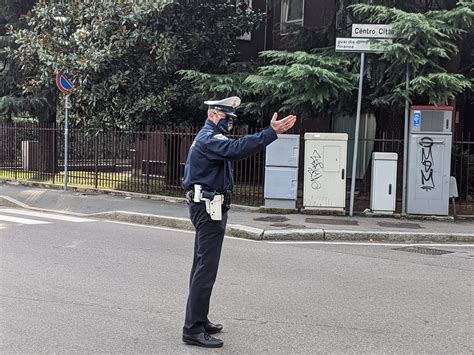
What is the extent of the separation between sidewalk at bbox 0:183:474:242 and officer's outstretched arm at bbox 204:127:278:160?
17.3 ft

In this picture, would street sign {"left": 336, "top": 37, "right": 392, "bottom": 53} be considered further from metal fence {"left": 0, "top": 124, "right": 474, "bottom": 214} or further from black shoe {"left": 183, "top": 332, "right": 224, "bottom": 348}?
black shoe {"left": 183, "top": 332, "right": 224, "bottom": 348}

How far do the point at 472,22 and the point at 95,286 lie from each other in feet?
29.9

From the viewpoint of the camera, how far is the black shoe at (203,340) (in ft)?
13.9

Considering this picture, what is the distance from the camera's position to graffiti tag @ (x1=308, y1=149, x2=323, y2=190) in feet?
37.3

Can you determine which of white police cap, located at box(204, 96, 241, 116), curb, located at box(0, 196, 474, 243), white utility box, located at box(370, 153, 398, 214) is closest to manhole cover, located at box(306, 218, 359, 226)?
curb, located at box(0, 196, 474, 243)

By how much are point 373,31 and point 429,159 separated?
2.85 metres

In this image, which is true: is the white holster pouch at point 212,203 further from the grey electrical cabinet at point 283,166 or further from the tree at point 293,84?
the grey electrical cabinet at point 283,166

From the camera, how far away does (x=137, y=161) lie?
1505cm

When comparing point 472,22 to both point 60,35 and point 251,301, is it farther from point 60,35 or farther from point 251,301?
point 60,35

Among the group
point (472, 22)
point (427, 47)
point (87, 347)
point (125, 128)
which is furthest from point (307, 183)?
point (87, 347)

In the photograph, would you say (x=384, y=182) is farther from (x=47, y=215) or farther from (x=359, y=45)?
(x=47, y=215)

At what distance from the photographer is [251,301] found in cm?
549

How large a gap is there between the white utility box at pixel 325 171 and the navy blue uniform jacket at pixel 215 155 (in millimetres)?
7168

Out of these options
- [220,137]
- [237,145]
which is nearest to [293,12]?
[220,137]
